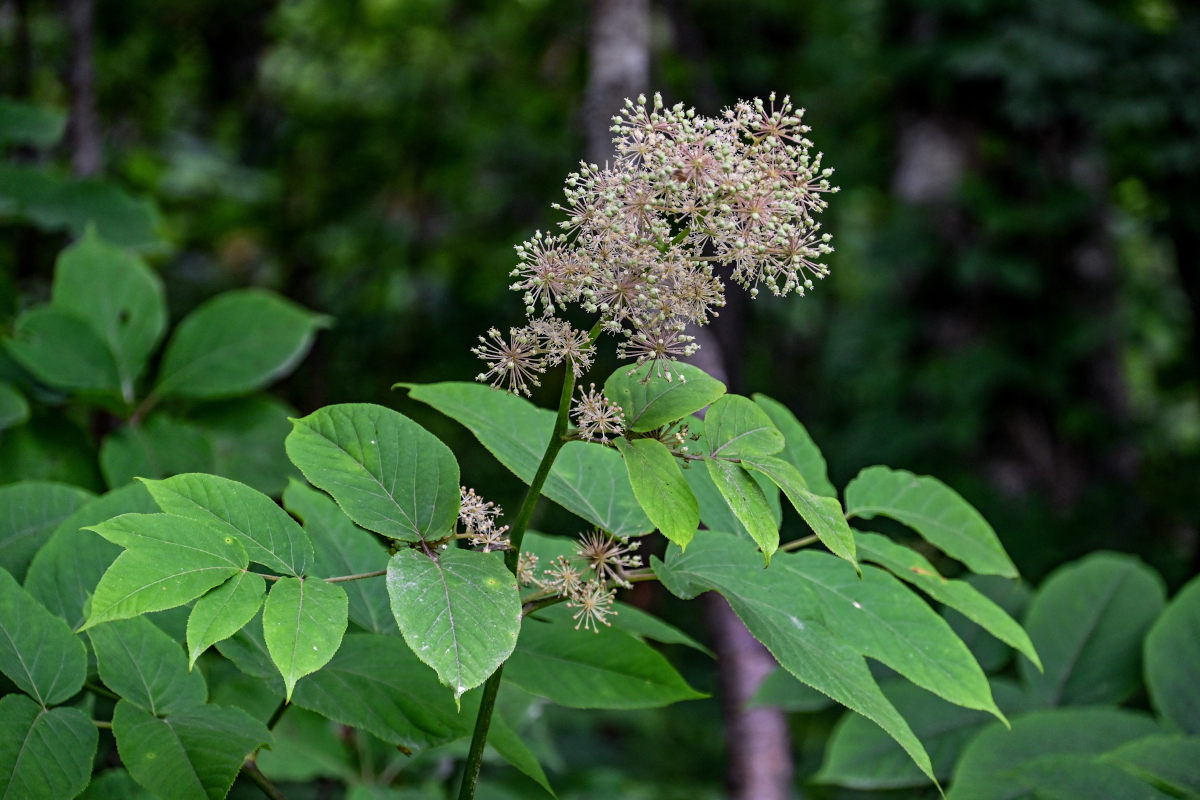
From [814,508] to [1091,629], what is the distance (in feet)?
3.14

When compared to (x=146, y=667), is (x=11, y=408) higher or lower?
higher

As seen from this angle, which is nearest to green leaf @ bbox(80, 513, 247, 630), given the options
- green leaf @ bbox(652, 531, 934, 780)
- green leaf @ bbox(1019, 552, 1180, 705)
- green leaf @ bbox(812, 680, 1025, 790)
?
green leaf @ bbox(652, 531, 934, 780)

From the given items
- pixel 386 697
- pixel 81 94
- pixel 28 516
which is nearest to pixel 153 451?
pixel 28 516

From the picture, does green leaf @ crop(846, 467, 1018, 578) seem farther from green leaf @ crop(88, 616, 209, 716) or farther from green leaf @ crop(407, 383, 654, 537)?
green leaf @ crop(88, 616, 209, 716)

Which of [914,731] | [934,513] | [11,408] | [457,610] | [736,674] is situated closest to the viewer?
[457,610]

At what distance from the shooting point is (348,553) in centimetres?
120

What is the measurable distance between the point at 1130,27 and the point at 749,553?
444 centimetres

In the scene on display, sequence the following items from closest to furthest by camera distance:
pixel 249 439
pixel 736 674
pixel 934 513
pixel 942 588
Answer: pixel 942 588 < pixel 934 513 < pixel 249 439 < pixel 736 674


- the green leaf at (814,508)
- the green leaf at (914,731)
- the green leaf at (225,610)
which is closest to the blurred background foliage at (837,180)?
the green leaf at (914,731)

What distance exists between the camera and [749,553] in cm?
104

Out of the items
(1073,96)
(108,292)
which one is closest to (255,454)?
(108,292)

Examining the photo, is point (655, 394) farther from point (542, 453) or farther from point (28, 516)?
point (28, 516)

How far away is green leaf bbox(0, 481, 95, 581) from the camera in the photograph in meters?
1.20

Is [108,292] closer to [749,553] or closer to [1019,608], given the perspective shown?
[749,553]
